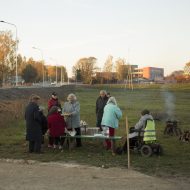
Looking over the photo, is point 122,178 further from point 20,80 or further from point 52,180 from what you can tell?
point 20,80

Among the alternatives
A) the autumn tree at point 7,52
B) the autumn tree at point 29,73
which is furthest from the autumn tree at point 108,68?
the autumn tree at point 7,52

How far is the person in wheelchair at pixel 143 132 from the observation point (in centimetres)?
1205

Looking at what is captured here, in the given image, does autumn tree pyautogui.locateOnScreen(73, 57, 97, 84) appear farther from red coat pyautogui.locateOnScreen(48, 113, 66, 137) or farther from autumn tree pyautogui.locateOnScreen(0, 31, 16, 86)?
red coat pyautogui.locateOnScreen(48, 113, 66, 137)

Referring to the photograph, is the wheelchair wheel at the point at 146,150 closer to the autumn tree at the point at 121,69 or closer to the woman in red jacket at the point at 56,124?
the woman in red jacket at the point at 56,124

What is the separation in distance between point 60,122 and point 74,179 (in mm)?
4511

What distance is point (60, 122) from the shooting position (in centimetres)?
1330

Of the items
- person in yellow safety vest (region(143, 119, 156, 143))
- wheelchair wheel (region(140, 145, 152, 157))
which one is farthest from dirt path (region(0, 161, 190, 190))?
person in yellow safety vest (region(143, 119, 156, 143))

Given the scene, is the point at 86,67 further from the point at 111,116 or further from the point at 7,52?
the point at 111,116

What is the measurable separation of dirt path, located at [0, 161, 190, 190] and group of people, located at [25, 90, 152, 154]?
2.23 meters

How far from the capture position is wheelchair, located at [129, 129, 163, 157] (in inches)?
463

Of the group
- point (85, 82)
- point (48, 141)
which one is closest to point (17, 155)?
point (48, 141)

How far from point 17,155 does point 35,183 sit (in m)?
3.83

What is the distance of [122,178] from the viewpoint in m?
8.96


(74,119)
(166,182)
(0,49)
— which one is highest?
(0,49)
